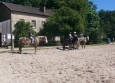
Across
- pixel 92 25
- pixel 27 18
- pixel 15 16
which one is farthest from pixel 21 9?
pixel 92 25

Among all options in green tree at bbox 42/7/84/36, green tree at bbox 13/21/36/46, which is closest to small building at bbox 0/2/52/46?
green tree at bbox 13/21/36/46

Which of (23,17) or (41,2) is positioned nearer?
(23,17)

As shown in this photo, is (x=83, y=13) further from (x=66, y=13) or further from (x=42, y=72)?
(x=42, y=72)

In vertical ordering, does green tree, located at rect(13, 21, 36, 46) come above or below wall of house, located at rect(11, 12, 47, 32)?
below

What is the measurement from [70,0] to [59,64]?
117 ft

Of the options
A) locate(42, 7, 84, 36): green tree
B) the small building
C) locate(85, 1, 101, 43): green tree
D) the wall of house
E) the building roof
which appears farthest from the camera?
locate(85, 1, 101, 43): green tree

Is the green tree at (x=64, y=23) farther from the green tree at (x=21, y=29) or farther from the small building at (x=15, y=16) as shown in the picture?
the small building at (x=15, y=16)

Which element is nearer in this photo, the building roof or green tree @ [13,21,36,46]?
green tree @ [13,21,36,46]

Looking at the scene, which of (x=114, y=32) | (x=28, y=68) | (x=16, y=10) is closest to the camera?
(x=28, y=68)

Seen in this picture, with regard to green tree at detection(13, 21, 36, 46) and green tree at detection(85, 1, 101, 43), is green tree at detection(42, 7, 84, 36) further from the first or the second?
green tree at detection(85, 1, 101, 43)

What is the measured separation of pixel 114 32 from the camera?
245 feet

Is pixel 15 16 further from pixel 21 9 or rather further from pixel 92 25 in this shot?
pixel 92 25

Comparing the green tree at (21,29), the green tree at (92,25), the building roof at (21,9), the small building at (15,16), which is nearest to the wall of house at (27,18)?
the small building at (15,16)

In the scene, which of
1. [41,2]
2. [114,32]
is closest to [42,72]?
[41,2]
